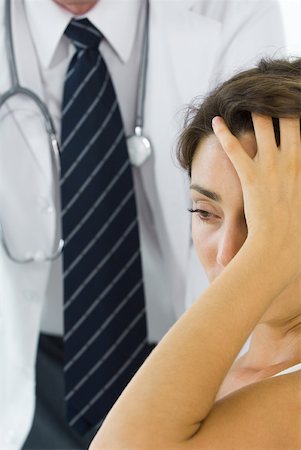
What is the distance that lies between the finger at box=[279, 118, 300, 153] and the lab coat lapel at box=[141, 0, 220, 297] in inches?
24.6

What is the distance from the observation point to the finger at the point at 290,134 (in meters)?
0.96

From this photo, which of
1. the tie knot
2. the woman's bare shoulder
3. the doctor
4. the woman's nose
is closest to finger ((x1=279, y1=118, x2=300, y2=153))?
the woman's nose

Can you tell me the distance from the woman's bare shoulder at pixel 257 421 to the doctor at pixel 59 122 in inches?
30.0

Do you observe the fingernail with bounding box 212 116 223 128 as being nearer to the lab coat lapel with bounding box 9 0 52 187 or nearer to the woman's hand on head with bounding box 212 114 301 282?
the woman's hand on head with bounding box 212 114 301 282

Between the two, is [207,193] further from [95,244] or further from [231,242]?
[95,244]

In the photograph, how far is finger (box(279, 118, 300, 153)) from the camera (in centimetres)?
96

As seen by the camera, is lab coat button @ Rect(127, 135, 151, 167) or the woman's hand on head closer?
the woman's hand on head

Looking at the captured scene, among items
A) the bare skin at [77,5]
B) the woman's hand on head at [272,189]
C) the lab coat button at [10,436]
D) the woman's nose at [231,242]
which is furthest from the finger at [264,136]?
the lab coat button at [10,436]

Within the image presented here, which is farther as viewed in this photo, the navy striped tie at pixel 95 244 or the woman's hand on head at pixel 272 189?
the navy striped tie at pixel 95 244

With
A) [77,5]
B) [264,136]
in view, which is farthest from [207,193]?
[77,5]

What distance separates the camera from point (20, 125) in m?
1.62

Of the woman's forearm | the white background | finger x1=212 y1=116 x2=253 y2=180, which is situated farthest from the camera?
the white background

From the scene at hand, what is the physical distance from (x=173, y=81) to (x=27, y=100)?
292mm

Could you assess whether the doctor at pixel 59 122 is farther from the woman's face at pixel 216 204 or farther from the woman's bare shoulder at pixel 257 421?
the woman's bare shoulder at pixel 257 421
